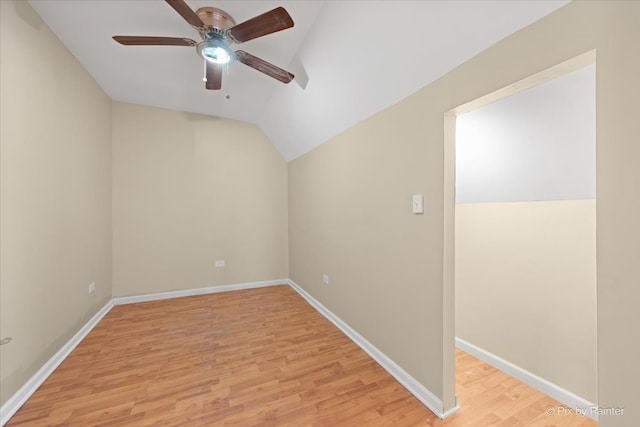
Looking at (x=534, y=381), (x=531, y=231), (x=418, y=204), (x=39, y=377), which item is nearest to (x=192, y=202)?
(x=39, y=377)

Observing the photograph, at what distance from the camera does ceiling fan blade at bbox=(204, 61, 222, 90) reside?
2.05m

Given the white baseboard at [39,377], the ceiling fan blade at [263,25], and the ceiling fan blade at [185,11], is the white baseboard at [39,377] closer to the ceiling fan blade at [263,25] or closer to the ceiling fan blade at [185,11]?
the ceiling fan blade at [185,11]

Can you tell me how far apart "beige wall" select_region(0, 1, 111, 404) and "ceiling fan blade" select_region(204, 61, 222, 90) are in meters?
1.16

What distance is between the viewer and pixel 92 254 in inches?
106

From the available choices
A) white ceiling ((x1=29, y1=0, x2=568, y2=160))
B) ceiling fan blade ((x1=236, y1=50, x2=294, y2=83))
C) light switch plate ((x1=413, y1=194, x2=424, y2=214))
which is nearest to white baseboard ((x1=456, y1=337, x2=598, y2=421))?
light switch plate ((x1=413, y1=194, x2=424, y2=214))

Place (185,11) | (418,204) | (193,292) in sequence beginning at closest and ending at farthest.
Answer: (185,11), (418,204), (193,292)

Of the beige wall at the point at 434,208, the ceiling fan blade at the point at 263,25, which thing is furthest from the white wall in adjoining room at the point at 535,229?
the ceiling fan blade at the point at 263,25

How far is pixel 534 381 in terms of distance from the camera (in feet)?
5.65

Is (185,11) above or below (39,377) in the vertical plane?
above

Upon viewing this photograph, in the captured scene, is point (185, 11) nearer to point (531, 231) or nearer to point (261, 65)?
point (261, 65)

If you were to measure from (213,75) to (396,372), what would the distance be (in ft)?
9.60

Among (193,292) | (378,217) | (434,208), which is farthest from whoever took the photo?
(193,292)

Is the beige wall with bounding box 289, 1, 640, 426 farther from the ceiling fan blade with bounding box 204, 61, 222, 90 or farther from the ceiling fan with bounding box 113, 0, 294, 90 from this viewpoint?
the ceiling fan blade with bounding box 204, 61, 222, 90

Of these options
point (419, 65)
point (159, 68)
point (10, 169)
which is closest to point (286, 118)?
point (159, 68)
